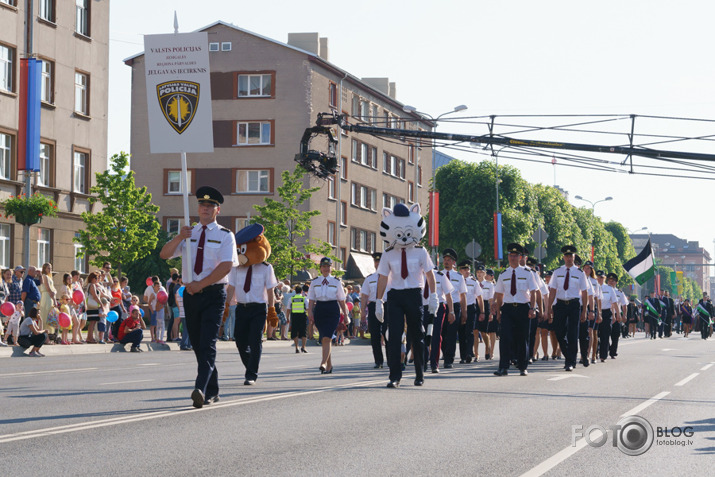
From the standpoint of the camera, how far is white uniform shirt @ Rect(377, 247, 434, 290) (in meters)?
13.0

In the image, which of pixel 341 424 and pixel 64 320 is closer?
pixel 341 424

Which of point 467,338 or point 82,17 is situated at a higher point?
point 82,17

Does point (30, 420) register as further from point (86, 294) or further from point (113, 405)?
point (86, 294)

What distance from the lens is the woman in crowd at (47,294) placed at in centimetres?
2373

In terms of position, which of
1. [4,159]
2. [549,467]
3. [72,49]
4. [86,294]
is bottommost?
[549,467]

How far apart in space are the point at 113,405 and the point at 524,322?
25.1ft

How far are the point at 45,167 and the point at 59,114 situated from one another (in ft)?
6.90

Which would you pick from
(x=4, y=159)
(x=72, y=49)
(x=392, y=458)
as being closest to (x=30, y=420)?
(x=392, y=458)

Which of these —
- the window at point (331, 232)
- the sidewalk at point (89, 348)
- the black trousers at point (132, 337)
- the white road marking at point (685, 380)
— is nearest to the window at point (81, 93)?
the sidewalk at point (89, 348)

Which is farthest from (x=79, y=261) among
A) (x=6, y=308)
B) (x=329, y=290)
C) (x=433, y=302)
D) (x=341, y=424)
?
(x=341, y=424)

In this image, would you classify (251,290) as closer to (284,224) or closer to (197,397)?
(197,397)

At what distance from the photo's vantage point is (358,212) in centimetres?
7131

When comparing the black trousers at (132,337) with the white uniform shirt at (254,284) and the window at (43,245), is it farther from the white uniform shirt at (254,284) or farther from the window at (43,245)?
the window at (43,245)

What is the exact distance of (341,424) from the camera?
930cm
